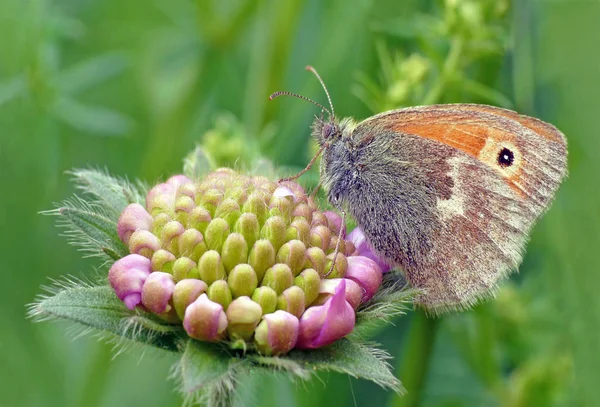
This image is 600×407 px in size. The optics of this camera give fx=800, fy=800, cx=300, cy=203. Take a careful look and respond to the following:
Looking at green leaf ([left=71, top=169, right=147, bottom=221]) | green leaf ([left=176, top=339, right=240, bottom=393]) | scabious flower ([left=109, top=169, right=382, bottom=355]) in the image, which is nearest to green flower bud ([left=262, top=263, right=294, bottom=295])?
scabious flower ([left=109, top=169, right=382, bottom=355])

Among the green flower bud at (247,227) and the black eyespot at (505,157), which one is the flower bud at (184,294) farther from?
the black eyespot at (505,157)

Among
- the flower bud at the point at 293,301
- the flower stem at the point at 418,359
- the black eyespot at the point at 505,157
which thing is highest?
the black eyespot at the point at 505,157

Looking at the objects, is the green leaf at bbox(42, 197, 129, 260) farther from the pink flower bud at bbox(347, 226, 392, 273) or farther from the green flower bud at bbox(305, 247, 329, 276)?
the pink flower bud at bbox(347, 226, 392, 273)

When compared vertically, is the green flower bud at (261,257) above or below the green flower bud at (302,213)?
below

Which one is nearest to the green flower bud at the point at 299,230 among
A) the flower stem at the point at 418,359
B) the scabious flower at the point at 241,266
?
the scabious flower at the point at 241,266

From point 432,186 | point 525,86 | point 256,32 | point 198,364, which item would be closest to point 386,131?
point 432,186

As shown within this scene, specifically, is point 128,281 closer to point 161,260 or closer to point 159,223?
point 161,260
